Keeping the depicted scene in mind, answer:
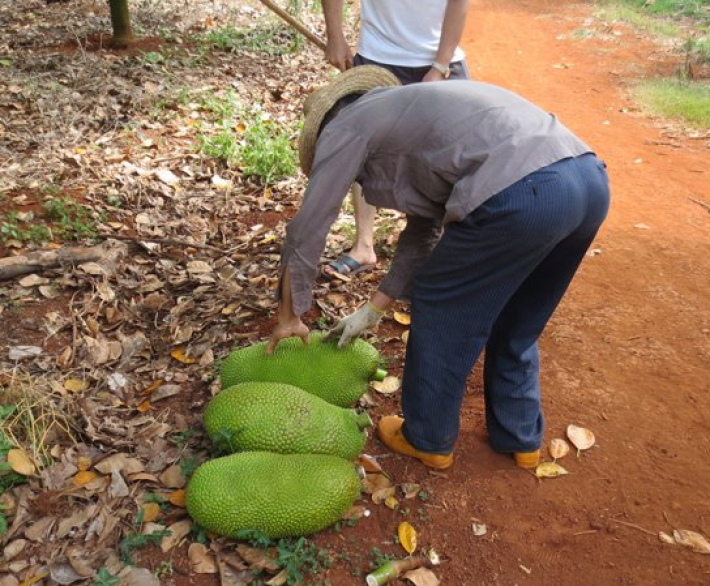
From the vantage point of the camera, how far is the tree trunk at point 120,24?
18.6 ft

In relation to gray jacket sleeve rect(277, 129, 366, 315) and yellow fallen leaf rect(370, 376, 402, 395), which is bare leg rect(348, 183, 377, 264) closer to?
yellow fallen leaf rect(370, 376, 402, 395)

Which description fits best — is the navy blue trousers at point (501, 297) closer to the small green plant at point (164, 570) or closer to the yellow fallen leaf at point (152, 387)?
the small green plant at point (164, 570)

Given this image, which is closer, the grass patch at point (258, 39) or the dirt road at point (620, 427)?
the dirt road at point (620, 427)

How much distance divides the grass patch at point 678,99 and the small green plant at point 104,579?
553cm

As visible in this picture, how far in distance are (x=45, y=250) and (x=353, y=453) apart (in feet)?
6.39

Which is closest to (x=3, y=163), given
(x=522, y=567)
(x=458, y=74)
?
(x=458, y=74)

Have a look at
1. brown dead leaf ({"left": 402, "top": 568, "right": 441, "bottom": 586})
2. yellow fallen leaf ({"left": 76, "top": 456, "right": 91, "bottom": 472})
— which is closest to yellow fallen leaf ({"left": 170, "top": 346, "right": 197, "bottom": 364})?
yellow fallen leaf ({"left": 76, "top": 456, "right": 91, "bottom": 472})

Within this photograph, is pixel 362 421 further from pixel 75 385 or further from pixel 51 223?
pixel 51 223

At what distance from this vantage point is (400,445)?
234 centimetres

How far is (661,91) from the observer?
629 cm

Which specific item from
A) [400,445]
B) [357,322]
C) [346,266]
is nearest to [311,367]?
[357,322]

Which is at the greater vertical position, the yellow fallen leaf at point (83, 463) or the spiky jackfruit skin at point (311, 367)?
the spiky jackfruit skin at point (311, 367)

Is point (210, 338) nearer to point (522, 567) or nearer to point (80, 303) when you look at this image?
point (80, 303)

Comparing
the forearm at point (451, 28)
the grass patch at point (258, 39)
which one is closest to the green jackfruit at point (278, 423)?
the forearm at point (451, 28)
